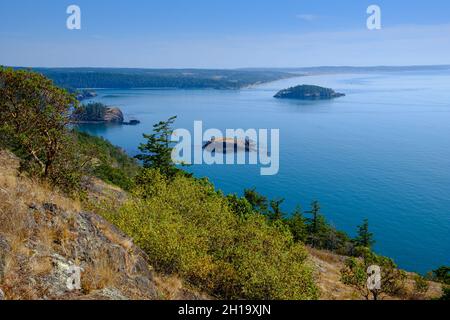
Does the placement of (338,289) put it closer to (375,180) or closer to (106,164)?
(106,164)

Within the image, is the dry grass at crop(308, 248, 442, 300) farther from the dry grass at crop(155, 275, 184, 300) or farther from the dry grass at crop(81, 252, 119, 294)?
the dry grass at crop(81, 252, 119, 294)

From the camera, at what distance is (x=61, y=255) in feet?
43.4

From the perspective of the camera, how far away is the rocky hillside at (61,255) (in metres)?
11.2

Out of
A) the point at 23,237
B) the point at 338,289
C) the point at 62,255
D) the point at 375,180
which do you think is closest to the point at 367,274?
the point at 338,289

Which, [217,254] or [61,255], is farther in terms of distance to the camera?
[217,254]

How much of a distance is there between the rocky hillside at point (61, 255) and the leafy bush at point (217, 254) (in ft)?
6.29

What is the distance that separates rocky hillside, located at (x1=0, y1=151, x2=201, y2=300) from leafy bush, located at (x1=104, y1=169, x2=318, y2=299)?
1.92m

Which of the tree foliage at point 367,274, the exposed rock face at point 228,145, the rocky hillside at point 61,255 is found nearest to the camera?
the rocky hillside at point 61,255

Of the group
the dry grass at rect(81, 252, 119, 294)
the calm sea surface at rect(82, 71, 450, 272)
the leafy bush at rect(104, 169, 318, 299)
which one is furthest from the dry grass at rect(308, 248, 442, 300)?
the calm sea surface at rect(82, 71, 450, 272)

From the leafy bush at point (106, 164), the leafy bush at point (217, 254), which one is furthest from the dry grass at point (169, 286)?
the leafy bush at point (106, 164)

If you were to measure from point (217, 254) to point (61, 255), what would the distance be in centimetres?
1297

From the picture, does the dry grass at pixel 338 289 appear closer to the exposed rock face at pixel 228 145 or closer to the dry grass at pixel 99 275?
the dry grass at pixel 99 275

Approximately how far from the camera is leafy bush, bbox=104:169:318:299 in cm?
2017
